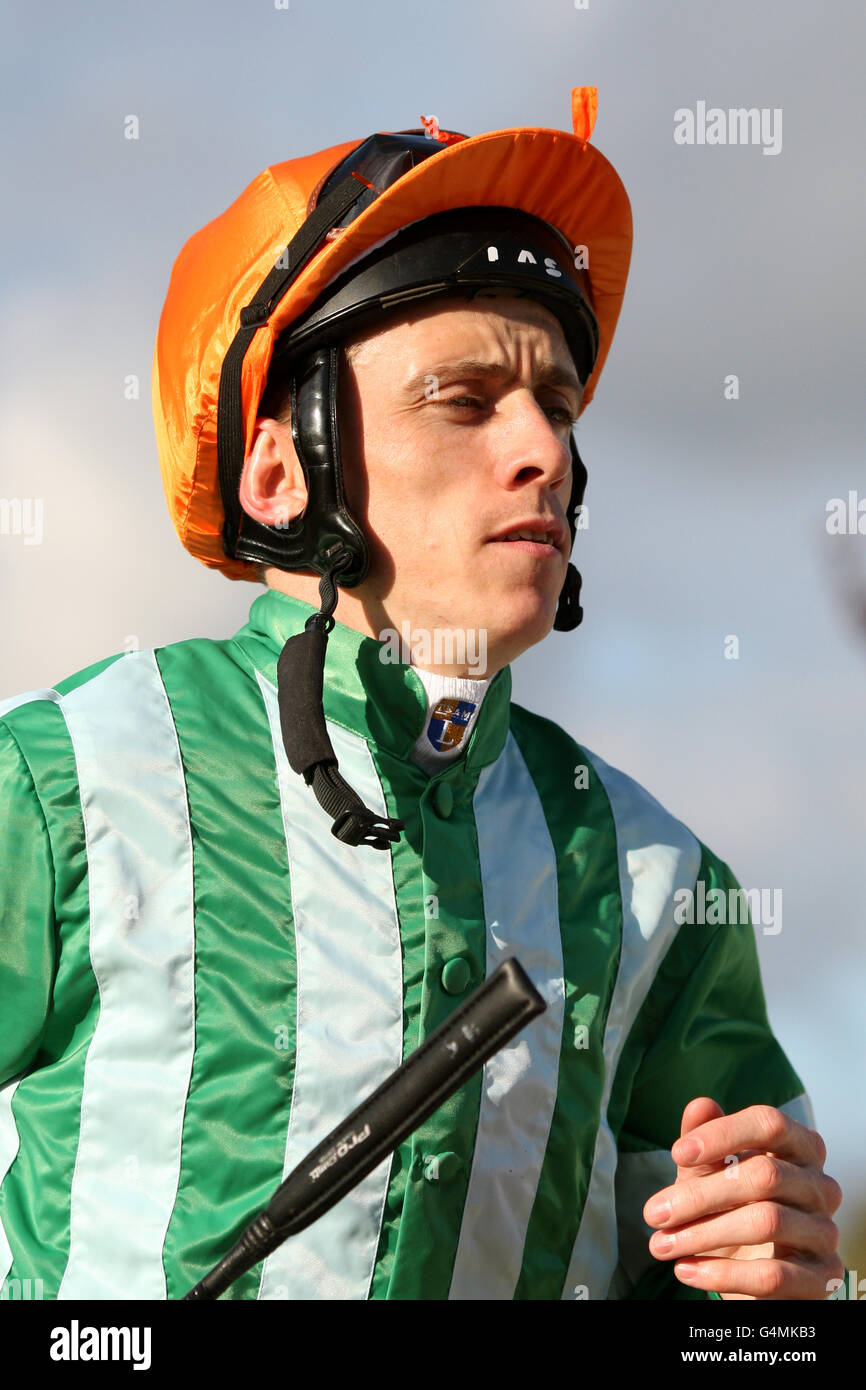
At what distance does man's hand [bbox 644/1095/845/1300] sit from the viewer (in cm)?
285

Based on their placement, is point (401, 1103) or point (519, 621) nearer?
point (401, 1103)

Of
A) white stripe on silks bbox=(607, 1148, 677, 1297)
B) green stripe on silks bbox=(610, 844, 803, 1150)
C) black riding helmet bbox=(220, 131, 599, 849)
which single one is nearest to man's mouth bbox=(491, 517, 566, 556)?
black riding helmet bbox=(220, 131, 599, 849)

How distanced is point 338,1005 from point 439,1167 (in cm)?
36

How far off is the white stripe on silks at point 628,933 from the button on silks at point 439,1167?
0.42 m

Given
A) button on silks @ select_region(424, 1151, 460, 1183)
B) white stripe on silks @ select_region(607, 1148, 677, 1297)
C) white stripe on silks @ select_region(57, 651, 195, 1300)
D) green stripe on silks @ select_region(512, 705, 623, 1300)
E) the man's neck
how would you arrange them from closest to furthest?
1. white stripe on silks @ select_region(57, 651, 195, 1300)
2. button on silks @ select_region(424, 1151, 460, 1183)
3. green stripe on silks @ select_region(512, 705, 623, 1300)
4. the man's neck
5. white stripe on silks @ select_region(607, 1148, 677, 1297)

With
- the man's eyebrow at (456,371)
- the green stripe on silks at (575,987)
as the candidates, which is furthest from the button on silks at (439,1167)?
the man's eyebrow at (456,371)

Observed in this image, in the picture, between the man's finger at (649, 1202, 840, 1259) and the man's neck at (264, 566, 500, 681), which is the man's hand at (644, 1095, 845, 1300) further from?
the man's neck at (264, 566, 500, 681)

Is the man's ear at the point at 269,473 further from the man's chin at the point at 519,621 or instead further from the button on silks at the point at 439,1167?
the button on silks at the point at 439,1167

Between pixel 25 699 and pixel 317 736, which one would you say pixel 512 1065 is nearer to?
pixel 317 736

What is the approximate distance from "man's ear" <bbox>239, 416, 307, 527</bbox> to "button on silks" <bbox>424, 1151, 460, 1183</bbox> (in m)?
1.46

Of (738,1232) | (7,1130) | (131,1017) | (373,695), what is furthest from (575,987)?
(7,1130)

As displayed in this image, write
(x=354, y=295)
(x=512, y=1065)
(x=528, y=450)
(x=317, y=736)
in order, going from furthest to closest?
(x=354, y=295), (x=528, y=450), (x=512, y=1065), (x=317, y=736)

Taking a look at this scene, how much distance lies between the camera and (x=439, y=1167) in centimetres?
293
